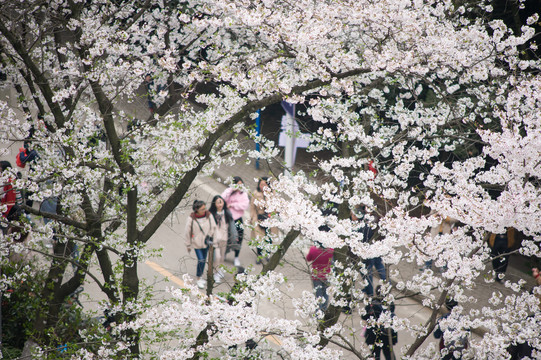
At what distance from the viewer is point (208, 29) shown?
808 cm

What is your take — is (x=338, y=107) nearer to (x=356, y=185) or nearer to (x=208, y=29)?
(x=356, y=185)

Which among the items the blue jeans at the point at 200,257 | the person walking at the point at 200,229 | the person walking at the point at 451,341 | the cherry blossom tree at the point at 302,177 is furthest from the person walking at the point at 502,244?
the blue jeans at the point at 200,257

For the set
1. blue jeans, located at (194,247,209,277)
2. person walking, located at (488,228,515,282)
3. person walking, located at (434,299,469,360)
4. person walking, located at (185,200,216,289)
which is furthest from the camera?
person walking, located at (488,228,515,282)

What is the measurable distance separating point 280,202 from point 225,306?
1255 mm

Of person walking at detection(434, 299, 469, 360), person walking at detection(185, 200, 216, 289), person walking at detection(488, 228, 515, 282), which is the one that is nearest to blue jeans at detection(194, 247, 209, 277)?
person walking at detection(185, 200, 216, 289)

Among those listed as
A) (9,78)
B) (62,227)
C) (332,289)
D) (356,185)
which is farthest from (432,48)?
(9,78)

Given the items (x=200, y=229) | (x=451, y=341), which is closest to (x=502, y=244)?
(x=451, y=341)

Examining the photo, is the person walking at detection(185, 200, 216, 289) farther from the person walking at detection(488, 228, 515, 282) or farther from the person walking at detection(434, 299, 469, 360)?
the person walking at detection(488, 228, 515, 282)

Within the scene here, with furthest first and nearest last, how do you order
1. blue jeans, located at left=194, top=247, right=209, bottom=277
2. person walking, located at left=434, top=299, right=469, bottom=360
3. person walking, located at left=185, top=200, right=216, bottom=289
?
blue jeans, located at left=194, top=247, right=209, bottom=277
person walking, located at left=185, top=200, right=216, bottom=289
person walking, located at left=434, top=299, right=469, bottom=360

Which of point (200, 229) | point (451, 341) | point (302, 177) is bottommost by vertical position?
point (451, 341)

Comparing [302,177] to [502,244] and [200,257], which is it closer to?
[200,257]

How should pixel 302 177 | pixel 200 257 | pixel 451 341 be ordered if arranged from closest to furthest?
pixel 302 177
pixel 451 341
pixel 200 257

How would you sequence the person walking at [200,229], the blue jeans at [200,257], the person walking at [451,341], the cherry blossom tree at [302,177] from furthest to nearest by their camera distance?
1. the blue jeans at [200,257]
2. the person walking at [200,229]
3. the person walking at [451,341]
4. the cherry blossom tree at [302,177]

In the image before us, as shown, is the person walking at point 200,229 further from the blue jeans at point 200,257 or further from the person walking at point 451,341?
the person walking at point 451,341
